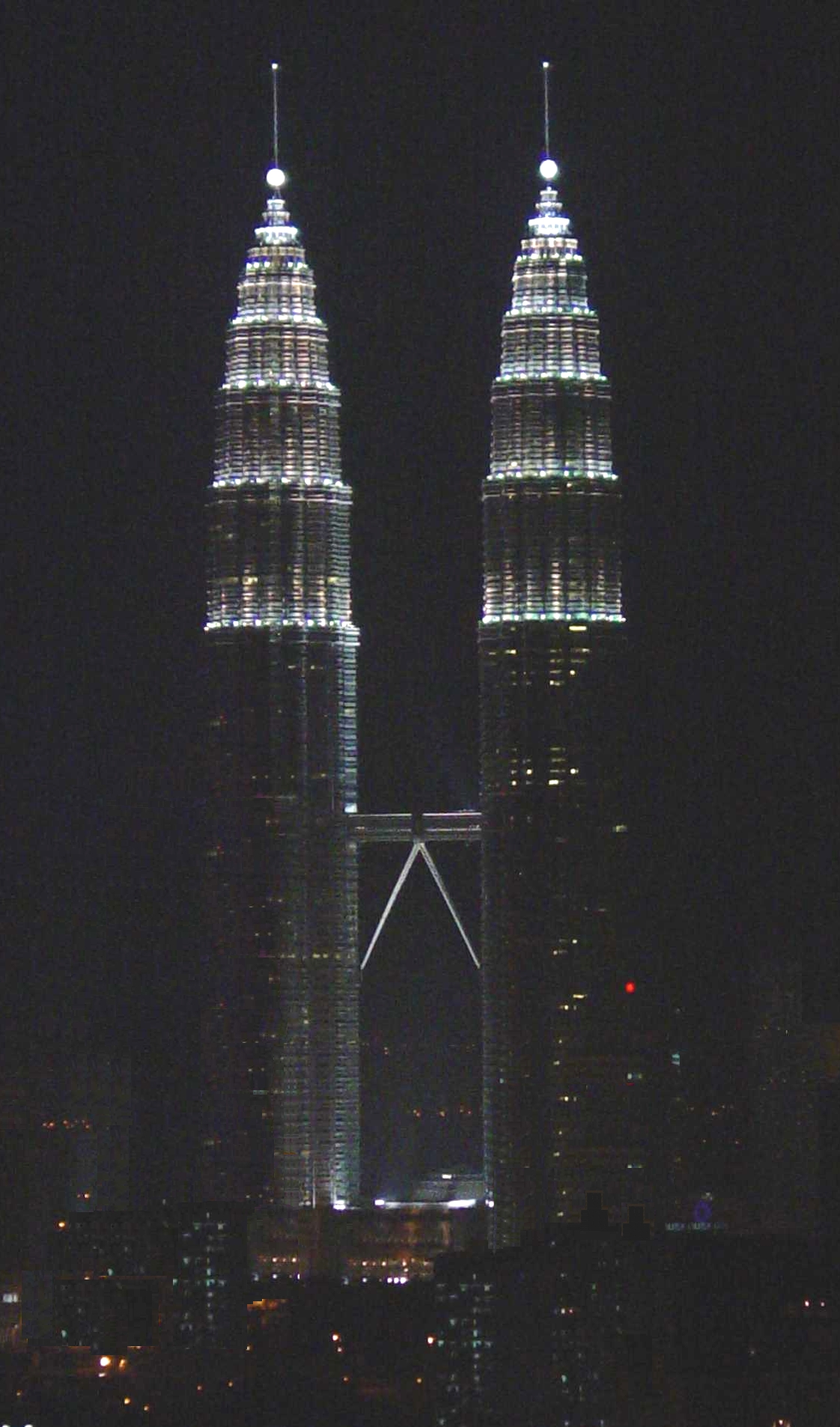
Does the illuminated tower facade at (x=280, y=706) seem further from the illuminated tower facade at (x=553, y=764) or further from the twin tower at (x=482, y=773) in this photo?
the illuminated tower facade at (x=553, y=764)

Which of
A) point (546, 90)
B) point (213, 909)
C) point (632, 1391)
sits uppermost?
point (546, 90)

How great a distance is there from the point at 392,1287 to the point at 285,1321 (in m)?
1.59

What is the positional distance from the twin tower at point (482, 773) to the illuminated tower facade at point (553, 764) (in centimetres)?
3

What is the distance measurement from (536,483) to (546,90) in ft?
19.6

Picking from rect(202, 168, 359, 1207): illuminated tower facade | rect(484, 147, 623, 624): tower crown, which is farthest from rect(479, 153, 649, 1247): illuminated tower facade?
rect(202, 168, 359, 1207): illuminated tower facade

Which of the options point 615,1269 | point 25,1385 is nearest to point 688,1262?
point 615,1269

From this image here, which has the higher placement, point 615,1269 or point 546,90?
point 546,90

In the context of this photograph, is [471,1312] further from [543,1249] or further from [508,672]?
[508,672]

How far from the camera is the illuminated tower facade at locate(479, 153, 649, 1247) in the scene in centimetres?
11931

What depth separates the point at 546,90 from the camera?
116562 millimetres

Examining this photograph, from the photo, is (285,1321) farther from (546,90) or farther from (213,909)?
(546,90)

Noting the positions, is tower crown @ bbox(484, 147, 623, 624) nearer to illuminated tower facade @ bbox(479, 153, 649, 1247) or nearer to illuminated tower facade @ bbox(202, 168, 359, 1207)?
illuminated tower facade @ bbox(479, 153, 649, 1247)

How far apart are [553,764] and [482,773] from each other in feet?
3.21

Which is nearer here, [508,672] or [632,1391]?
[632,1391]
